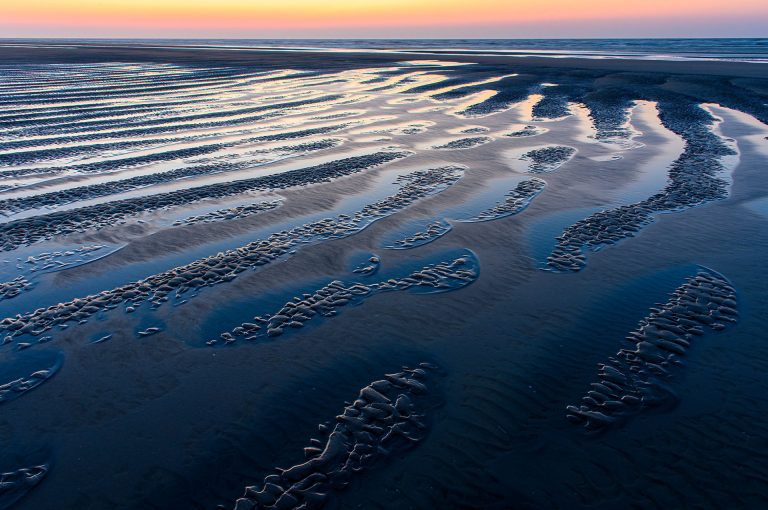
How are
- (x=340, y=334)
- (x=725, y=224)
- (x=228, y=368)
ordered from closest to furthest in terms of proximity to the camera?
(x=228, y=368) < (x=340, y=334) < (x=725, y=224)

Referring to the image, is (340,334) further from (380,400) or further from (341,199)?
(341,199)

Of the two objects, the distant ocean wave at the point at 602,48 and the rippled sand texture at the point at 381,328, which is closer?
the rippled sand texture at the point at 381,328

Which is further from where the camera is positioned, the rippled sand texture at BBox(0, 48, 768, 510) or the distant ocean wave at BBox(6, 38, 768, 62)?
the distant ocean wave at BBox(6, 38, 768, 62)

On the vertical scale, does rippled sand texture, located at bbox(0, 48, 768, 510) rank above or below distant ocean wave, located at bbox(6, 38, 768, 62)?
above

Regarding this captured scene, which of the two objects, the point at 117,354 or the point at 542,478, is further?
the point at 117,354

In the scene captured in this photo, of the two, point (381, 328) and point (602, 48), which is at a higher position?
point (381, 328)

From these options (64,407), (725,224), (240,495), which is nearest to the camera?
(240,495)

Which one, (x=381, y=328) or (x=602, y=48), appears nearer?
(x=381, y=328)

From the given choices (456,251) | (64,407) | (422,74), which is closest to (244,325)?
(64,407)
